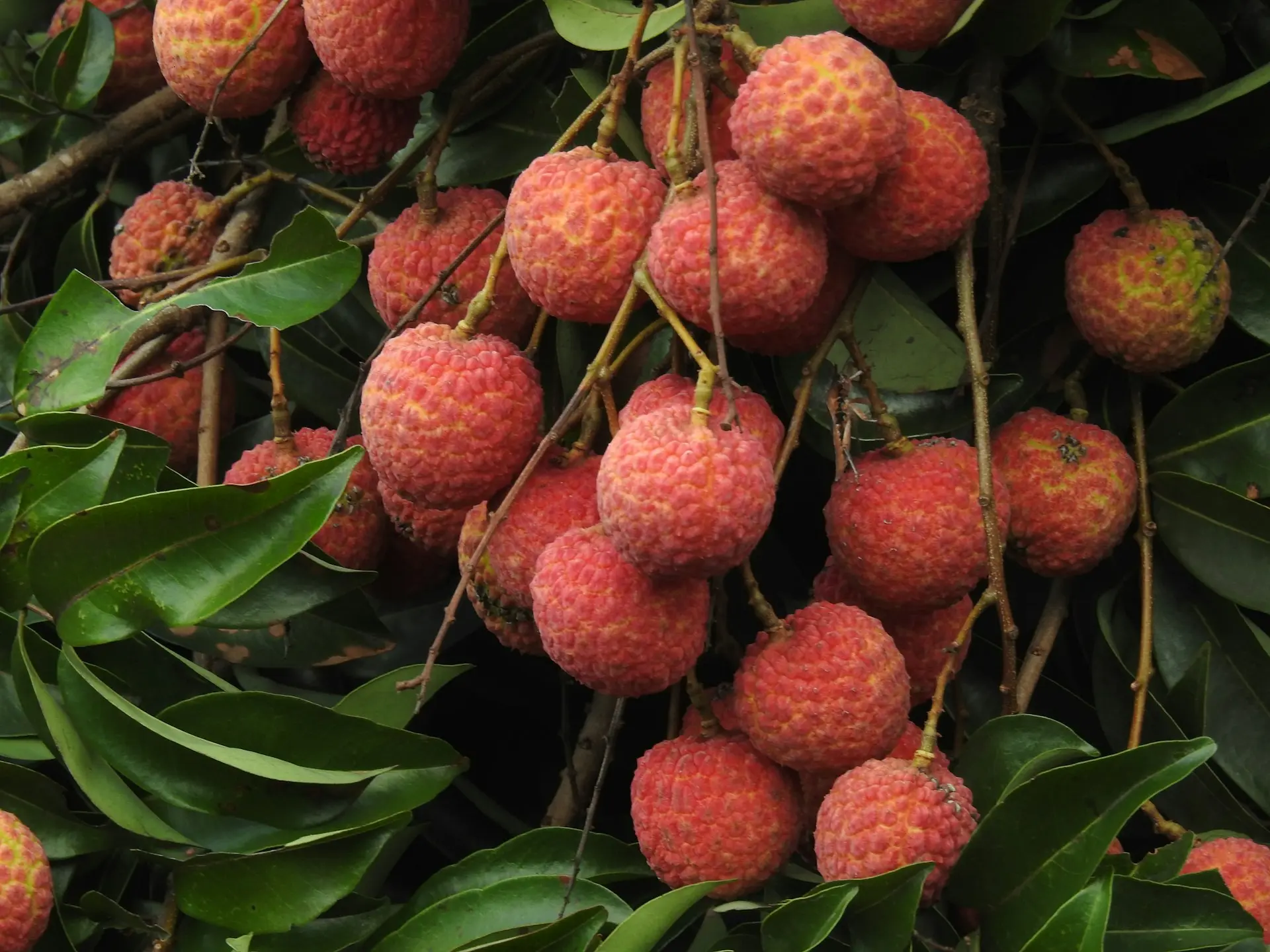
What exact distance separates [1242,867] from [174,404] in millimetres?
856

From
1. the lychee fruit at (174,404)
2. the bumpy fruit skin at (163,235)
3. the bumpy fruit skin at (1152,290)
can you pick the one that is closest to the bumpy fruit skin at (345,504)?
the lychee fruit at (174,404)

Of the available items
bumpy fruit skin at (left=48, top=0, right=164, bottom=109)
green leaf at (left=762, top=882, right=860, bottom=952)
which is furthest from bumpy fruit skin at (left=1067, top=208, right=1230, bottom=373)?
bumpy fruit skin at (left=48, top=0, right=164, bottom=109)

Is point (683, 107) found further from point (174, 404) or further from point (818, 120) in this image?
point (174, 404)

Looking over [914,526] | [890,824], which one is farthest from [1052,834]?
[914,526]

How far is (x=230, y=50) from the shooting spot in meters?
1.00

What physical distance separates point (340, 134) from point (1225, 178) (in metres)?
0.68

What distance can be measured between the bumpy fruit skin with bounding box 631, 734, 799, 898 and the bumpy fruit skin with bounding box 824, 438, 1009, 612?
0.14 metres

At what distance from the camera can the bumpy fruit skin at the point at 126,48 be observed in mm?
1222

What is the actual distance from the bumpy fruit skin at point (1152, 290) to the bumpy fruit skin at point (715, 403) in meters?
0.26

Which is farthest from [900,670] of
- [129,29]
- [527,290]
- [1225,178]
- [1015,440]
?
[129,29]

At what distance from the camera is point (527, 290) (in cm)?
84

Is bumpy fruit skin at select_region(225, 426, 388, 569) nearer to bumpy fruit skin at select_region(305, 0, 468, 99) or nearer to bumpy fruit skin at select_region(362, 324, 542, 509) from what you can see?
bumpy fruit skin at select_region(362, 324, 542, 509)

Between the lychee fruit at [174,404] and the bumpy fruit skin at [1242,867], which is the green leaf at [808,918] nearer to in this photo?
the bumpy fruit skin at [1242,867]

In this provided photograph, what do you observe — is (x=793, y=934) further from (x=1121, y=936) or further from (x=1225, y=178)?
(x=1225, y=178)
